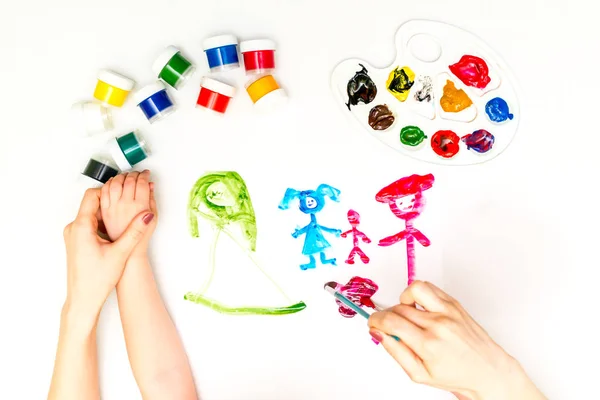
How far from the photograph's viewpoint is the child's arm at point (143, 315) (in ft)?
3.34

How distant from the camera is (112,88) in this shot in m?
1.06

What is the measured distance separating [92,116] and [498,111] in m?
0.77

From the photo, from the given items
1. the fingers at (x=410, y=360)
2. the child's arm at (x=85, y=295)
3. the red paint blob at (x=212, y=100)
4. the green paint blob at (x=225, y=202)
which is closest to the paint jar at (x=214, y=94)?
the red paint blob at (x=212, y=100)

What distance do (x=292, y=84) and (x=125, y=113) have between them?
0.33 m

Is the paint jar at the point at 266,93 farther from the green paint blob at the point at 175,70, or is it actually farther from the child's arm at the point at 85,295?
the child's arm at the point at 85,295

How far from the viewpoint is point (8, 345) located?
1.08 metres

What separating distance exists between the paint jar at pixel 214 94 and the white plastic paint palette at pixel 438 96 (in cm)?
21

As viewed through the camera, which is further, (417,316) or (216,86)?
(216,86)

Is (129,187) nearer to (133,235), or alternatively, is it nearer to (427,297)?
(133,235)

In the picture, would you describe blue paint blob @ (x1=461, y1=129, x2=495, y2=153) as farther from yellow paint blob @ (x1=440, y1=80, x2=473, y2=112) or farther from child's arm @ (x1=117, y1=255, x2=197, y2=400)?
child's arm @ (x1=117, y1=255, x2=197, y2=400)

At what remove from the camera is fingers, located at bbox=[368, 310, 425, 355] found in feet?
2.47

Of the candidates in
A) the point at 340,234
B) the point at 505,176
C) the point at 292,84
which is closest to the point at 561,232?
the point at 505,176

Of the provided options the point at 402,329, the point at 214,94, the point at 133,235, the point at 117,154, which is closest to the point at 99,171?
the point at 117,154

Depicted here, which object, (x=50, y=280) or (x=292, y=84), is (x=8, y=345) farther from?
(x=292, y=84)
